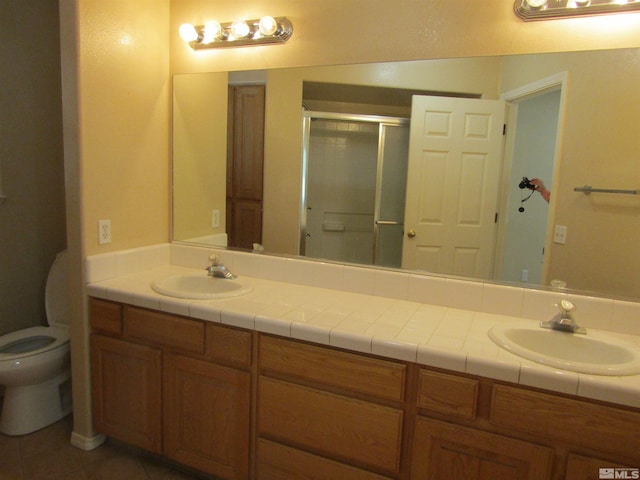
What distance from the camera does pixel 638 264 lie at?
1.49 metres

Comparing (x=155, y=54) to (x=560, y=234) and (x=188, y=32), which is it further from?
(x=560, y=234)

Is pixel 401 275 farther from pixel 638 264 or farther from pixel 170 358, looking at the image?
pixel 170 358

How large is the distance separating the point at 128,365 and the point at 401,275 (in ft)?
4.20

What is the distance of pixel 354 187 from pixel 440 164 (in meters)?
0.43

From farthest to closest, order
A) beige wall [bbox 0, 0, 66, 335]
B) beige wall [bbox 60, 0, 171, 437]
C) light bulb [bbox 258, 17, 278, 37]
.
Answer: beige wall [bbox 0, 0, 66, 335], light bulb [bbox 258, 17, 278, 37], beige wall [bbox 60, 0, 171, 437]

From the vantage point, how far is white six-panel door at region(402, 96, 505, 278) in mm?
1764

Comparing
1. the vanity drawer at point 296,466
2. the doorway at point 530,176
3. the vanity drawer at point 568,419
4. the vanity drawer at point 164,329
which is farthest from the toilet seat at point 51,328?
the doorway at point 530,176

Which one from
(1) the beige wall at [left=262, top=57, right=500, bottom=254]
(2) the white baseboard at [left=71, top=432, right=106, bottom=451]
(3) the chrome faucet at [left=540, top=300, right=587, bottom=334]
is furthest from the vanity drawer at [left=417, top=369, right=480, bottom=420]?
(2) the white baseboard at [left=71, top=432, right=106, bottom=451]

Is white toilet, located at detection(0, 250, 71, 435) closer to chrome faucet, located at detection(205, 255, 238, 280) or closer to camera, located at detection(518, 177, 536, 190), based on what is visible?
chrome faucet, located at detection(205, 255, 238, 280)

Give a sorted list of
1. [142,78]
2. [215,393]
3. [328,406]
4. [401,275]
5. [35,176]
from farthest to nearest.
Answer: [35,176] < [142,78] < [401,275] < [215,393] < [328,406]

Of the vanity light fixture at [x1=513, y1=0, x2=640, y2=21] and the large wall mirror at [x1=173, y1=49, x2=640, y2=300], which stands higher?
the vanity light fixture at [x1=513, y1=0, x2=640, y2=21]

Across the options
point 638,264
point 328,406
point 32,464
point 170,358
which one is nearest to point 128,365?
point 170,358

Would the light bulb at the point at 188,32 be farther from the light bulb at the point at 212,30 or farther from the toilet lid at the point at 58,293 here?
the toilet lid at the point at 58,293

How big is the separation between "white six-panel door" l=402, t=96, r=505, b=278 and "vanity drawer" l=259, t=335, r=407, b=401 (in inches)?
24.4
